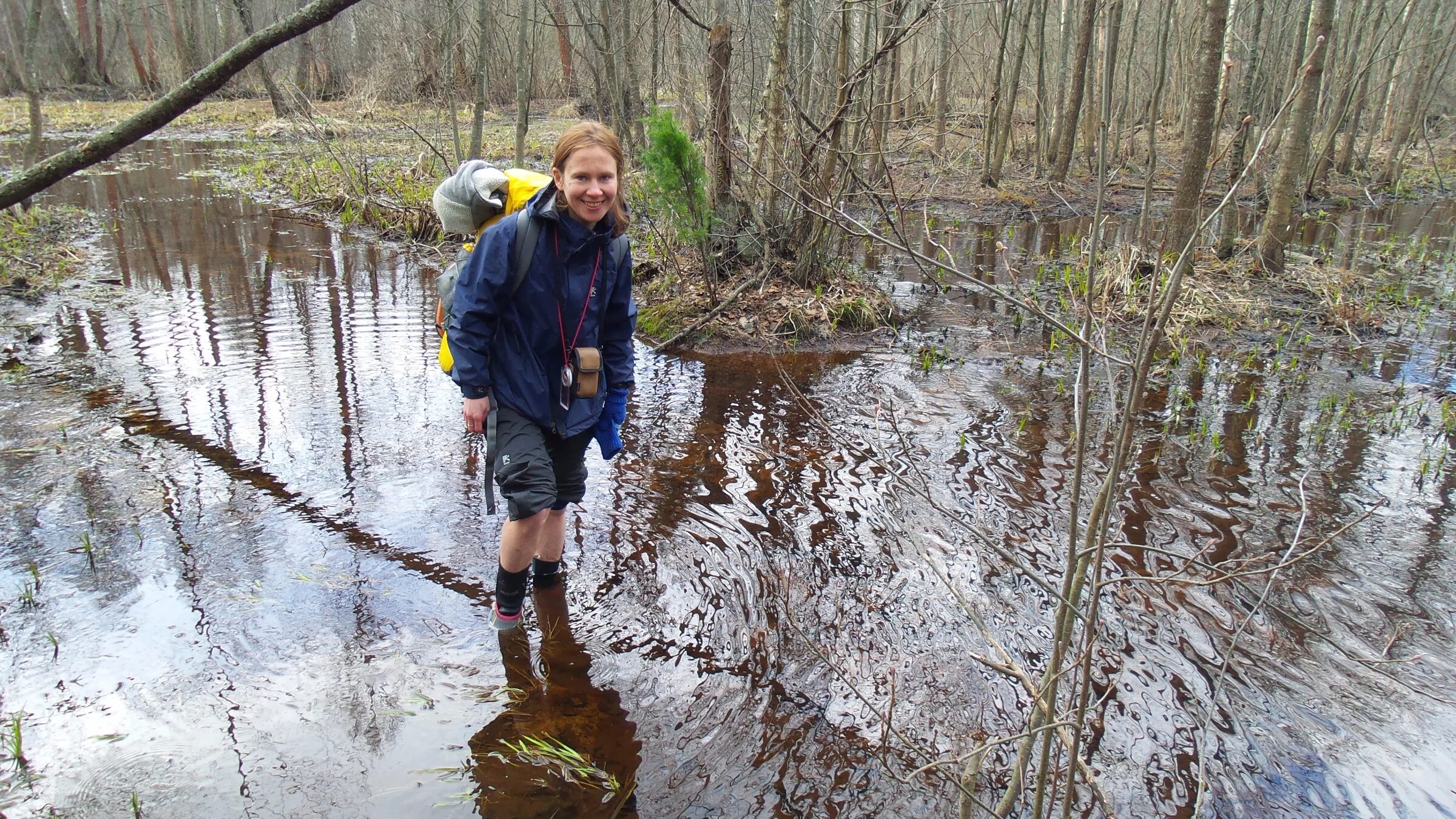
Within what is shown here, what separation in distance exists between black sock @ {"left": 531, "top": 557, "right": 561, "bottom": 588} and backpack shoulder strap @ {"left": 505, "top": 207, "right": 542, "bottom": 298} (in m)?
1.27

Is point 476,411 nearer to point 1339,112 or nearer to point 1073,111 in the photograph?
point 1073,111

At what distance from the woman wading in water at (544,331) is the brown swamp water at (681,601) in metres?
0.66

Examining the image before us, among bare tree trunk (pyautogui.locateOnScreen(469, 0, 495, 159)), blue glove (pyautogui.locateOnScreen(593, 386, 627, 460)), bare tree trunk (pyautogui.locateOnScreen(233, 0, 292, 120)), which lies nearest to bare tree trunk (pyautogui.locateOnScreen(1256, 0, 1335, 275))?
bare tree trunk (pyautogui.locateOnScreen(469, 0, 495, 159))

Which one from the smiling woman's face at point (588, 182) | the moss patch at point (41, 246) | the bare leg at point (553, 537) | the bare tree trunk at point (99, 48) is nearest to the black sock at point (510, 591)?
the bare leg at point (553, 537)

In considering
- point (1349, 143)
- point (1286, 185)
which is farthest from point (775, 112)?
point (1349, 143)

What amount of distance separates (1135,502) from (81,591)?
5171 mm

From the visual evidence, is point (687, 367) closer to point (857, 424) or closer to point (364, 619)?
point (857, 424)

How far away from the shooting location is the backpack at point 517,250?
3.12m

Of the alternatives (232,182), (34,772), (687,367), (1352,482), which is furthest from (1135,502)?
(232,182)

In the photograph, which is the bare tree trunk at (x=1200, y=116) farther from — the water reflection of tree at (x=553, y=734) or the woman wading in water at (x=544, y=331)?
the water reflection of tree at (x=553, y=734)

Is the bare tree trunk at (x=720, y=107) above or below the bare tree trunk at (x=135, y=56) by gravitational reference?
below

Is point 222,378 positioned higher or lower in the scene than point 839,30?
lower

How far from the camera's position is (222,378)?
6.17 metres

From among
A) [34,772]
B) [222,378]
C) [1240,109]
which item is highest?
[1240,109]
